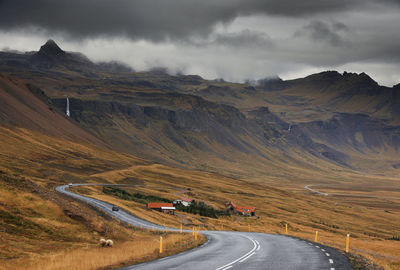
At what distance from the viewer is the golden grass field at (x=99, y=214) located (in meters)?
30.4

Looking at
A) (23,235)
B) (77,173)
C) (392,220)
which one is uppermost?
(23,235)

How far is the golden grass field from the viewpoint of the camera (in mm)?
30395

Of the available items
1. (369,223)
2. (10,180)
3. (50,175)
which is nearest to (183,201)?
(50,175)

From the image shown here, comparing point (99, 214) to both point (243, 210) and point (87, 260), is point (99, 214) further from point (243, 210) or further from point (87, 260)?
point (243, 210)

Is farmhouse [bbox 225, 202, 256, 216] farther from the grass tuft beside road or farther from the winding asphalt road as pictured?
the grass tuft beside road

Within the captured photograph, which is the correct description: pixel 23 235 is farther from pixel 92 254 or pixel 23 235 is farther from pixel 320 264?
pixel 320 264

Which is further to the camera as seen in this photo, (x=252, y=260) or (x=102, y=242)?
(x=102, y=242)

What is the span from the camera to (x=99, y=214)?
5619cm

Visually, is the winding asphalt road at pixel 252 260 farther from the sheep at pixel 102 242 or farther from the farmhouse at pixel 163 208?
the farmhouse at pixel 163 208

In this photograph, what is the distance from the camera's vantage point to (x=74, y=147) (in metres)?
196

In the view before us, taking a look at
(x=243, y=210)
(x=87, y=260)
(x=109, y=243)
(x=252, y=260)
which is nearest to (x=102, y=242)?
(x=109, y=243)

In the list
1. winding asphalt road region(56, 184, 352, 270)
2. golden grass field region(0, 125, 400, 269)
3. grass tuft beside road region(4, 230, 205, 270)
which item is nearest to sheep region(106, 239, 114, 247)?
golden grass field region(0, 125, 400, 269)

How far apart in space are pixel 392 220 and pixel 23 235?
157 m

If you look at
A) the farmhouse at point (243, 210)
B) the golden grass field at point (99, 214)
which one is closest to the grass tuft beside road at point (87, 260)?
the golden grass field at point (99, 214)
